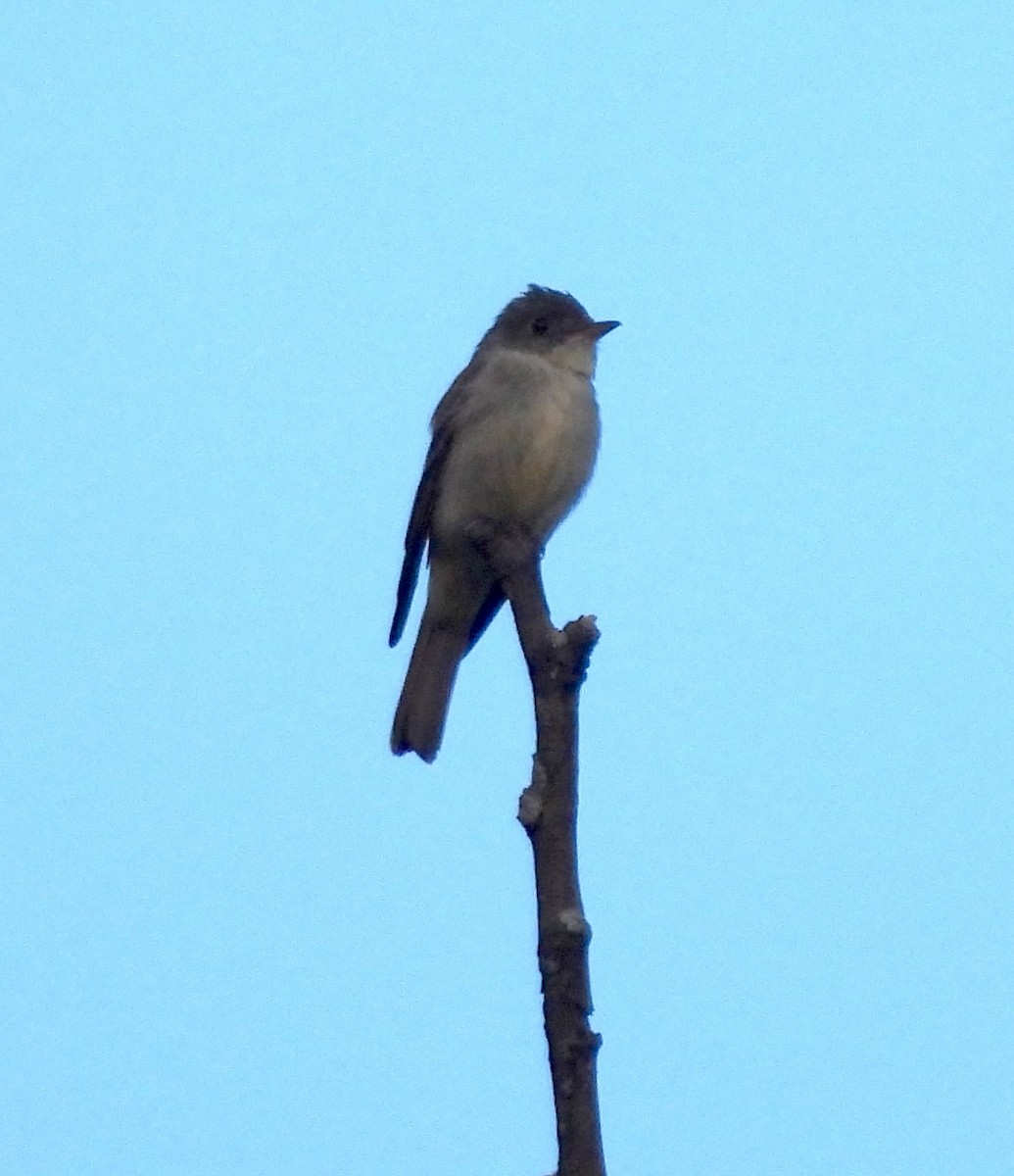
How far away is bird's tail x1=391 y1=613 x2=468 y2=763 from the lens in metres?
6.75

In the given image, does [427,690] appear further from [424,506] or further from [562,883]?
[562,883]

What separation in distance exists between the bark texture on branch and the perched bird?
322 cm

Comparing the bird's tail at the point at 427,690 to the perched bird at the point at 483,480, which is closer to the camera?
the bird's tail at the point at 427,690

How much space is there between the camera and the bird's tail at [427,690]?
6.75 meters

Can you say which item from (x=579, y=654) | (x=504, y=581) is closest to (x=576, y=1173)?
(x=579, y=654)

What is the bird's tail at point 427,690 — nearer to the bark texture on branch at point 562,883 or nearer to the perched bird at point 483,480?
the perched bird at point 483,480

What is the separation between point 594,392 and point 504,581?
10.5 feet

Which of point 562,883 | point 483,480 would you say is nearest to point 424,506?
point 483,480

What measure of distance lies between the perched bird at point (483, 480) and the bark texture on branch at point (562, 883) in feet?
10.6

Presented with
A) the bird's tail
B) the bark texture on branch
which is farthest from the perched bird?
the bark texture on branch

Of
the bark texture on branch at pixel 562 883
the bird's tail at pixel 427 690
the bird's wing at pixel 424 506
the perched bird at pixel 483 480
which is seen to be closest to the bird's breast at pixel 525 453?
the perched bird at pixel 483 480

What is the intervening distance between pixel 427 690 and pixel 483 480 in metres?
0.87

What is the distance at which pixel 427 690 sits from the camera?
274 inches

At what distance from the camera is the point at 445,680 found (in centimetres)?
713
